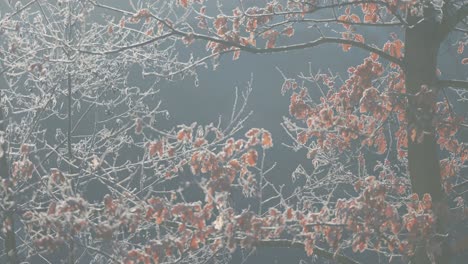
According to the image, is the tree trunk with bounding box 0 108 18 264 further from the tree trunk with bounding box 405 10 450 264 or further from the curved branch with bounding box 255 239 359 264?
the tree trunk with bounding box 405 10 450 264

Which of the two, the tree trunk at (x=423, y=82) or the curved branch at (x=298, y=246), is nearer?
the curved branch at (x=298, y=246)

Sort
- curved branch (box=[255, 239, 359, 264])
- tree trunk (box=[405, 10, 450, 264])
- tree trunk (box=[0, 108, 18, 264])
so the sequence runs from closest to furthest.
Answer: tree trunk (box=[0, 108, 18, 264])
curved branch (box=[255, 239, 359, 264])
tree trunk (box=[405, 10, 450, 264])

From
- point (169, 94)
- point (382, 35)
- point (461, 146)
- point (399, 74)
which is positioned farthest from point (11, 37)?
point (382, 35)

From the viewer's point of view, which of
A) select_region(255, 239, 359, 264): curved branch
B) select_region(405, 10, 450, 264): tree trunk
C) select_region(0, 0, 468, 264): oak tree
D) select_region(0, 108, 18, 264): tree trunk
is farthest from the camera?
select_region(405, 10, 450, 264): tree trunk

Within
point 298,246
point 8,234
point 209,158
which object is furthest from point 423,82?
point 8,234

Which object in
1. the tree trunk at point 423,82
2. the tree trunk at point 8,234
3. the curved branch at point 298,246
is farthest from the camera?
the tree trunk at point 423,82

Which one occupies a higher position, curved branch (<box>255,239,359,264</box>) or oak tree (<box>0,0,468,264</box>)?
oak tree (<box>0,0,468,264</box>)

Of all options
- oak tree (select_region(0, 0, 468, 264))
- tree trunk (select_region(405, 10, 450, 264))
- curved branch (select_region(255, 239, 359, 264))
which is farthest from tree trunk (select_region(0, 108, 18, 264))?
tree trunk (select_region(405, 10, 450, 264))

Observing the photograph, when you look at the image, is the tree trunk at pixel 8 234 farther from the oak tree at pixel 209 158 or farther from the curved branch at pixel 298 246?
the curved branch at pixel 298 246

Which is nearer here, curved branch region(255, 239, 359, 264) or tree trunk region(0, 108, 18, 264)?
tree trunk region(0, 108, 18, 264)

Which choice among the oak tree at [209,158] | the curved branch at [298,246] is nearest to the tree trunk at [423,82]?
the oak tree at [209,158]

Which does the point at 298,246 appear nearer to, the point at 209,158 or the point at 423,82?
the point at 209,158

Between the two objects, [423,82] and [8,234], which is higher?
[423,82]

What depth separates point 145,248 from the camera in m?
5.49
